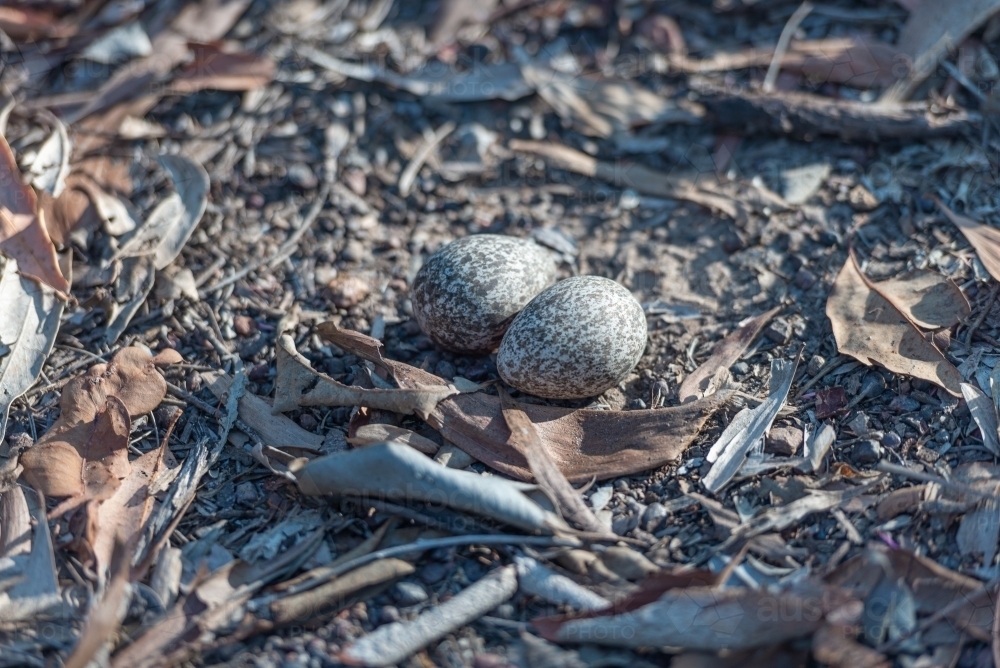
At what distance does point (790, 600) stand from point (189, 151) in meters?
3.23

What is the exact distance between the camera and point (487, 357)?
3.18 metres

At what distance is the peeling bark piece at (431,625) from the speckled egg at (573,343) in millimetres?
711

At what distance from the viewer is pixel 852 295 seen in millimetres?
3062

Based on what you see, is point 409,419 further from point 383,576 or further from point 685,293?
point 685,293

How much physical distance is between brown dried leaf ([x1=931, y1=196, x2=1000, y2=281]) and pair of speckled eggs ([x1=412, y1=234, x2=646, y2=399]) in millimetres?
1327

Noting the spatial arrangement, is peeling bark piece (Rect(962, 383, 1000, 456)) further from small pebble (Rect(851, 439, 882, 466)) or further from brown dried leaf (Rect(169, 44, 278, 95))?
brown dried leaf (Rect(169, 44, 278, 95))

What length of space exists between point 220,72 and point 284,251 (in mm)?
1131

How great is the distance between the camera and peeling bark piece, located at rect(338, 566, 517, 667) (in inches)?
84.7

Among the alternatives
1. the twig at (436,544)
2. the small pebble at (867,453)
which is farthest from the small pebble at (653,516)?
the small pebble at (867,453)

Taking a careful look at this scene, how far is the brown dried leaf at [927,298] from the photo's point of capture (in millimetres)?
2918

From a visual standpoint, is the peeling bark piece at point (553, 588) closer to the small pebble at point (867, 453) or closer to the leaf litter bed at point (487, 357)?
the leaf litter bed at point (487, 357)

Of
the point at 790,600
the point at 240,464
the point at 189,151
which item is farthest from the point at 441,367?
the point at 189,151

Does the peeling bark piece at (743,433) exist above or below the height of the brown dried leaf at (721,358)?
below

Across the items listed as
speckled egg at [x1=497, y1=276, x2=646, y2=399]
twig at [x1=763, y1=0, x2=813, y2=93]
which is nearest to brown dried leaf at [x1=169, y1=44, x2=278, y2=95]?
speckled egg at [x1=497, y1=276, x2=646, y2=399]
